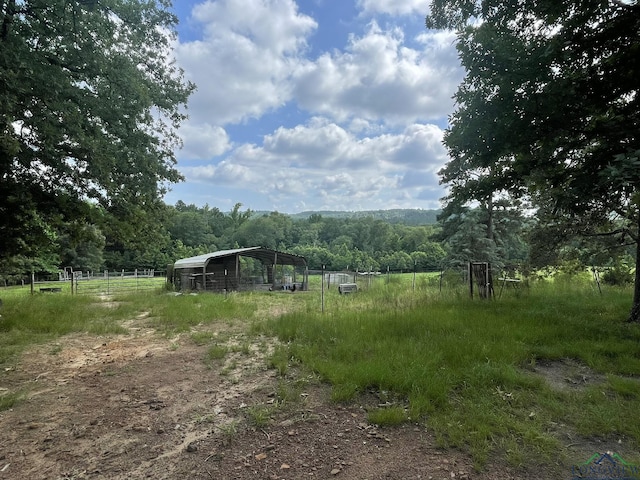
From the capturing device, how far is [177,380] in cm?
469

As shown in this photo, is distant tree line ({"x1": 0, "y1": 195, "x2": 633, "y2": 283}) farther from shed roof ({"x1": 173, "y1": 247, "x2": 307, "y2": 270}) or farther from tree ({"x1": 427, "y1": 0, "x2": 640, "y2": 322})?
shed roof ({"x1": 173, "y1": 247, "x2": 307, "y2": 270})

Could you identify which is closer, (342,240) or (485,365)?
(485,365)

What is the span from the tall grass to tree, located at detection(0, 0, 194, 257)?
16.1 ft

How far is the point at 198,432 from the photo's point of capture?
327 centimetres

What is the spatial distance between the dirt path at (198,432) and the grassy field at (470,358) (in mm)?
273

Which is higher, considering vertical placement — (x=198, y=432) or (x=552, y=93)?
(x=552, y=93)

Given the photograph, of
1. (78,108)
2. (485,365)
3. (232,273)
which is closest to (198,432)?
(485,365)

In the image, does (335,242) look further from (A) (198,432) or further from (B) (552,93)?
(A) (198,432)

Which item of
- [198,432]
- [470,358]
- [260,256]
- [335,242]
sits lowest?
[198,432]

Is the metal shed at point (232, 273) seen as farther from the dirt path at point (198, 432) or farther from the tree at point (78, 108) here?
the dirt path at point (198, 432)

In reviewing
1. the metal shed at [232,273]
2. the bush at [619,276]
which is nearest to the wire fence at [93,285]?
the metal shed at [232,273]

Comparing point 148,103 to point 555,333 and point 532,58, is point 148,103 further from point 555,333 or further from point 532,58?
point 555,333

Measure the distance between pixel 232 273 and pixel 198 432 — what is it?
63.1 ft

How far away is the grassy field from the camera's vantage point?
3154 mm
